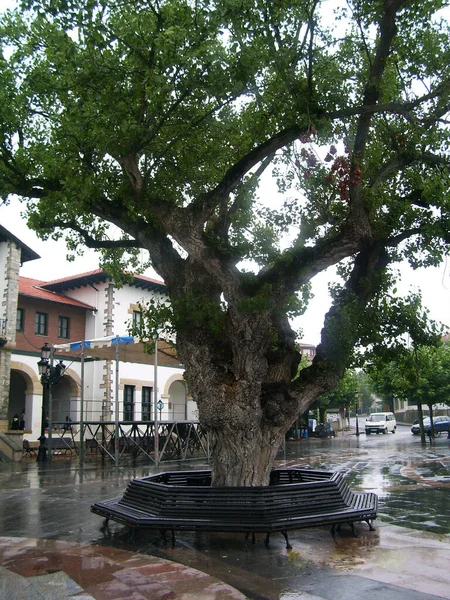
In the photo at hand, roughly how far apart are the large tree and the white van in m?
40.7

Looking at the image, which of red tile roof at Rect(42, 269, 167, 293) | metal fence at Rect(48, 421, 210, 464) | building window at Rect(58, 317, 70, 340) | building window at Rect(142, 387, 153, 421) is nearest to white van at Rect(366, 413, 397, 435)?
building window at Rect(142, 387, 153, 421)

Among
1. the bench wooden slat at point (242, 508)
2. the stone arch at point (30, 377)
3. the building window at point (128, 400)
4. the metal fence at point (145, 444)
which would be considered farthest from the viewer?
the building window at point (128, 400)

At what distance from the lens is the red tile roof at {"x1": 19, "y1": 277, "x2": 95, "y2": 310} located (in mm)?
28069

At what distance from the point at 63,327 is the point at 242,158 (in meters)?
23.3

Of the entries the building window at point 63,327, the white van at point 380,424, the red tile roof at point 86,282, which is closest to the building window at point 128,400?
the building window at point 63,327

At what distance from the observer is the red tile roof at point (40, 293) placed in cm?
2807

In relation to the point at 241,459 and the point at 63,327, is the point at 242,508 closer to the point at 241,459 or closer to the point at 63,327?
the point at 241,459

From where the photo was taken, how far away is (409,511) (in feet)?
31.2

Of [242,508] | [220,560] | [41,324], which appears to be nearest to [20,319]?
[41,324]

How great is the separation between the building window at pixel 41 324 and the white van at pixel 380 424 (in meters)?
30.4

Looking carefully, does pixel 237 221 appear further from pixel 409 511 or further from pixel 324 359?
pixel 409 511

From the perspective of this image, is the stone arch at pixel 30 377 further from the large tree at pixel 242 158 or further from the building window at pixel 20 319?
the large tree at pixel 242 158

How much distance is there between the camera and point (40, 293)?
29344mm

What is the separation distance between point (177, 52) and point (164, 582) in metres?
6.57
